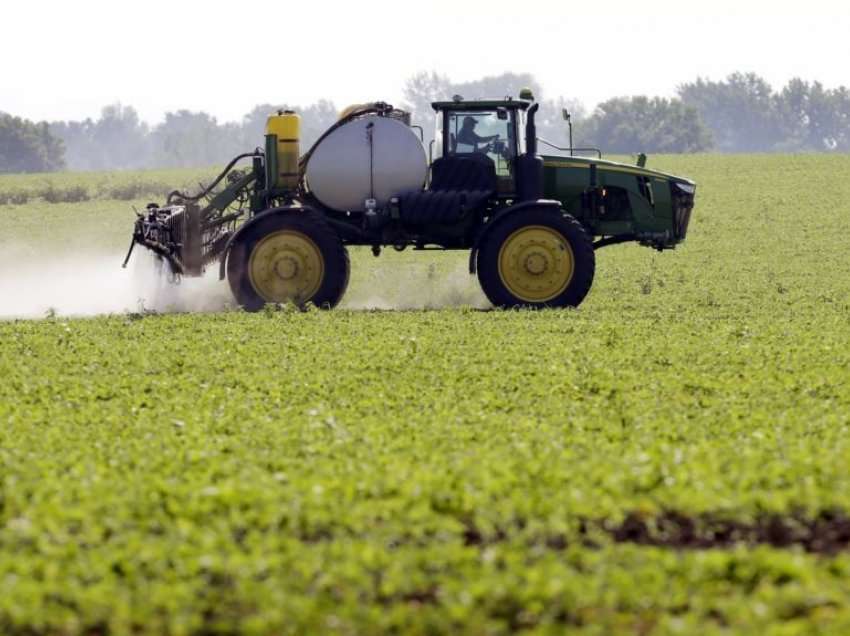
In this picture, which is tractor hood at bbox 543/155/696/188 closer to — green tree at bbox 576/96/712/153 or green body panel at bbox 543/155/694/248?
green body panel at bbox 543/155/694/248

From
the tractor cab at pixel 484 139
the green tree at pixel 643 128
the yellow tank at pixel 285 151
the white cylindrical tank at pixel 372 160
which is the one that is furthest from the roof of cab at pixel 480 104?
the green tree at pixel 643 128

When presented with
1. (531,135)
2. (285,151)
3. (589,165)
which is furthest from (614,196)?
(285,151)

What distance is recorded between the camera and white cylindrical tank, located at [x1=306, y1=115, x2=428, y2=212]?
74.7ft

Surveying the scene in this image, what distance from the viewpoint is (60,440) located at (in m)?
12.5

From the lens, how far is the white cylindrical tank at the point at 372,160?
22766 mm

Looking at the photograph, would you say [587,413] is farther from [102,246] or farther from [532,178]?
[102,246]

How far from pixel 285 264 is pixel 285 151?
6.72 feet

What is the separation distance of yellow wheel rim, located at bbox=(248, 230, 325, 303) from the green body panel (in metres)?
3.84

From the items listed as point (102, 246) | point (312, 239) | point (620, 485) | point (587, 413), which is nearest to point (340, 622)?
point (620, 485)

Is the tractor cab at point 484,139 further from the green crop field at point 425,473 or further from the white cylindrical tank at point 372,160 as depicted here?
the green crop field at point 425,473

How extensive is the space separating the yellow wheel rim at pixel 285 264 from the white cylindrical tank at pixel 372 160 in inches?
40.9

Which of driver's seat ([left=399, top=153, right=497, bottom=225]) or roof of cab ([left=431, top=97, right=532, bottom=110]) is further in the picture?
driver's seat ([left=399, top=153, right=497, bottom=225])

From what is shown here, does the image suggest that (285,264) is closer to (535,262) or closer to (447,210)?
(447,210)

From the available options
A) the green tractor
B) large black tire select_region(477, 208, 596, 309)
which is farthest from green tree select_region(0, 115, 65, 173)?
large black tire select_region(477, 208, 596, 309)
